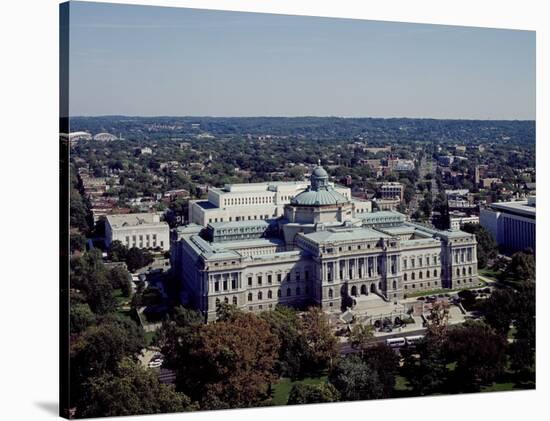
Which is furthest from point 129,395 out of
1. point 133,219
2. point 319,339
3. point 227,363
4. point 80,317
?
point 133,219

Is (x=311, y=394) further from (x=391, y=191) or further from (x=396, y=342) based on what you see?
(x=391, y=191)

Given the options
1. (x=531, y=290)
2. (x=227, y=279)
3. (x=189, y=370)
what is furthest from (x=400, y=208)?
(x=189, y=370)

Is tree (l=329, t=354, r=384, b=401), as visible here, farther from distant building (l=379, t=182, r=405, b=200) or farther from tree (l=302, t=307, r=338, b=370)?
distant building (l=379, t=182, r=405, b=200)

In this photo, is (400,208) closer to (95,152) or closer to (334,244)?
(334,244)

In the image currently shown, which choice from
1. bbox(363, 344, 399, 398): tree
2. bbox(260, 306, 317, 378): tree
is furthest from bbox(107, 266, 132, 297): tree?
bbox(363, 344, 399, 398): tree

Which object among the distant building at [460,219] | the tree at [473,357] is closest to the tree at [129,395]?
the tree at [473,357]

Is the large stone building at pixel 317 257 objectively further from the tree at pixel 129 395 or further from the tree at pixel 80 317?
the tree at pixel 80 317

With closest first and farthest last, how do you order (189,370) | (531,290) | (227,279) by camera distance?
(189,370)
(227,279)
(531,290)
